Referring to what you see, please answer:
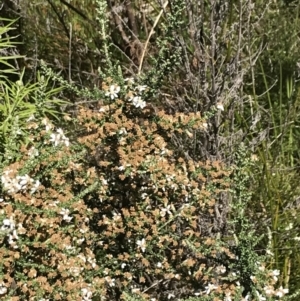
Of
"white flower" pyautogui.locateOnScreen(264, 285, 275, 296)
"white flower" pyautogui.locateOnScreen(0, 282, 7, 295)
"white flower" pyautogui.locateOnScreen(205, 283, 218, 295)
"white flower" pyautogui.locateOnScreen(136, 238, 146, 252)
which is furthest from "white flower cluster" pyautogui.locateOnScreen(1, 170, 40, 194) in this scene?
"white flower" pyautogui.locateOnScreen(264, 285, 275, 296)

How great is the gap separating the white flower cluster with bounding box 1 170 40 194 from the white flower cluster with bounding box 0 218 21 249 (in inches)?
3.6

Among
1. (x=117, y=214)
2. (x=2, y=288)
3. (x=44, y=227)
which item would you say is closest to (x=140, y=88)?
(x=117, y=214)

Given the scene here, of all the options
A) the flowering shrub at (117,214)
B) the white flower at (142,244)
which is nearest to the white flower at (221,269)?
the flowering shrub at (117,214)

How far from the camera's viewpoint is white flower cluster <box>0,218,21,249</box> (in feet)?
5.66

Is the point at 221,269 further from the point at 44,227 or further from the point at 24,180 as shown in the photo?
the point at 24,180

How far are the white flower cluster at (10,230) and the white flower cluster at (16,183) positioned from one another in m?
0.09

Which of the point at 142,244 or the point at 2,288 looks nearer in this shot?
the point at 2,288

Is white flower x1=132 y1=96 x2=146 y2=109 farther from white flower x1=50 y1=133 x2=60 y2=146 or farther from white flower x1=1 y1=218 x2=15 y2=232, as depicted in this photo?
white flower x1=1 y1=218 x2=15 y2=232

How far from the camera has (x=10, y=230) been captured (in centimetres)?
174

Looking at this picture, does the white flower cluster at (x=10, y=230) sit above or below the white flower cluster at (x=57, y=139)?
below

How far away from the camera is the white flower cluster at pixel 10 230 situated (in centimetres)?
173

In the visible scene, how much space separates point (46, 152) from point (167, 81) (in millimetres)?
995

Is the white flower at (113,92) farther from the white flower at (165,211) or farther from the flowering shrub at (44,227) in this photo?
the white flower at (165,211)

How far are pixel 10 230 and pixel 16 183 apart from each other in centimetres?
14
